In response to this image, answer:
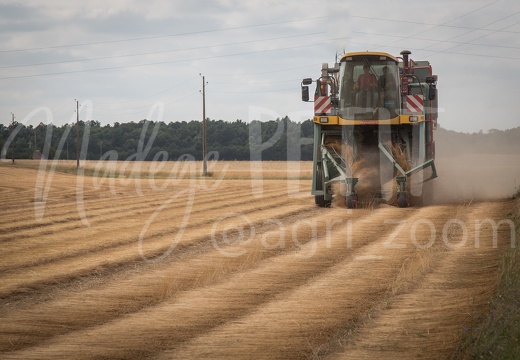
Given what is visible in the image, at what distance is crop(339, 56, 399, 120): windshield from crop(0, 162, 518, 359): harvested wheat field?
2.66 meters

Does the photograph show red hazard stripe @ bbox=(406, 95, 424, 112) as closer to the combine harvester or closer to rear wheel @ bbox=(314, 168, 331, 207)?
the combine harvester

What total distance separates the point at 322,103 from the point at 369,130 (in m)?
1.34

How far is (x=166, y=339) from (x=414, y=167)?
1173 centimetres

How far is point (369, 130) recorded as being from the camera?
17.6 metres

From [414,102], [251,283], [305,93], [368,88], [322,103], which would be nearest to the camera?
[251,283]

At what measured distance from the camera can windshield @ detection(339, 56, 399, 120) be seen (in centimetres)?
1758

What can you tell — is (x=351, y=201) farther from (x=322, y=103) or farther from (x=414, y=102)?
(x=414, y=102)

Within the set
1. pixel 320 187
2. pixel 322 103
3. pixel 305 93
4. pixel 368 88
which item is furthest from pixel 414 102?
pixel 320 187

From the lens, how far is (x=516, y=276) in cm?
762

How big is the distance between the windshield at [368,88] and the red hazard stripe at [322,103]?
0.32 metres

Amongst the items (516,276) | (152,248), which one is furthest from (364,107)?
(516,276)

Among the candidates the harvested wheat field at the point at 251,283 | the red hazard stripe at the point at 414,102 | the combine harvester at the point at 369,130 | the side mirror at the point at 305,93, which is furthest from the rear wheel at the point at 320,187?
the red hazard stripe at the point at 414,102

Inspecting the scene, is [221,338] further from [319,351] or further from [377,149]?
[377,149]

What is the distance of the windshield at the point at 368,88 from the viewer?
17.6 metres
